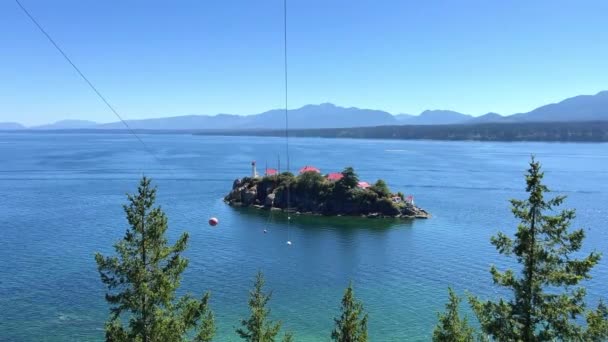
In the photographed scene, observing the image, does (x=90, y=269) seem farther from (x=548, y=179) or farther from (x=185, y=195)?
(x=548, y=179)

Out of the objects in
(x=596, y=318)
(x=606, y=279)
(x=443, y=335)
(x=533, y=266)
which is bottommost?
(x=606, y=279)

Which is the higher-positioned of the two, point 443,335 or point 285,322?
point 443,335

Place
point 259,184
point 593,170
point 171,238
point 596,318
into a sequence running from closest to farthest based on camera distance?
point 596,318
point 171,238
point 259,184
point 593,170

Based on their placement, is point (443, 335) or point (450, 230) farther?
point (450, 230)

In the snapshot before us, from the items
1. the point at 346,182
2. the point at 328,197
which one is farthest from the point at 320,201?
the point at 346,182

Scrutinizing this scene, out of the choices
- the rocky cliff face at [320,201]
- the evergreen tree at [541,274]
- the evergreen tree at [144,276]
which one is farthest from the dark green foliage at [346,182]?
the evergreen tree at [541,274]

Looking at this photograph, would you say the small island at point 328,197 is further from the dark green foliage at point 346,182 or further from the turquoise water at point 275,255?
the turquoise water at point 275,255

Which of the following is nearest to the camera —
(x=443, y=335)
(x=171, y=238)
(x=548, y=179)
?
(x=443, y=335)

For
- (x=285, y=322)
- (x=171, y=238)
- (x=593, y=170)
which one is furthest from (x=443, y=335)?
(x=593, y=170)
